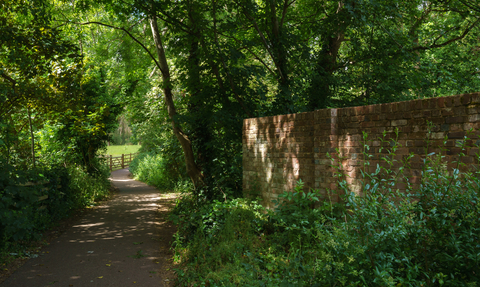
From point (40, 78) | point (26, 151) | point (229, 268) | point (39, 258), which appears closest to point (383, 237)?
point (229, 268)

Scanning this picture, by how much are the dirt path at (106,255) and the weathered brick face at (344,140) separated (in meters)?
2.43

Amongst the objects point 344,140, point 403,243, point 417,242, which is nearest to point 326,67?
point 344,140

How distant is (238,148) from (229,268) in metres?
4.77

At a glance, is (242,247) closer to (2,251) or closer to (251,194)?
(251,194)

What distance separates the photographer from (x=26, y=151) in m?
11.8

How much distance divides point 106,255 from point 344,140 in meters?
4.99

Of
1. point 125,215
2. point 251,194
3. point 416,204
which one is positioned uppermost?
point 416,204

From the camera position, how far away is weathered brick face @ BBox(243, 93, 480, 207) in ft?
11.8

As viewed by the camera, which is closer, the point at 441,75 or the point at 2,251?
the point at 2,251

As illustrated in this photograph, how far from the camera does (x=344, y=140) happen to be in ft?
16.0

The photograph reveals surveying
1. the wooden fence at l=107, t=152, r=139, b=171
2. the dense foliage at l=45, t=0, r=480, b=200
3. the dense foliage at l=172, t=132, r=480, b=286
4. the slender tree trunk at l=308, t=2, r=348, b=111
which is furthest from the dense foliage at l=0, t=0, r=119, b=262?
the wooden fence at l=107, t=152, r=139, b=171

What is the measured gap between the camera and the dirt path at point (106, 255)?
5.38 meters

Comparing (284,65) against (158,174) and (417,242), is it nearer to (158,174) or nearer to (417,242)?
(417,242)

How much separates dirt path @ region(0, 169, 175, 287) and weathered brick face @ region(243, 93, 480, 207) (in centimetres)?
243
